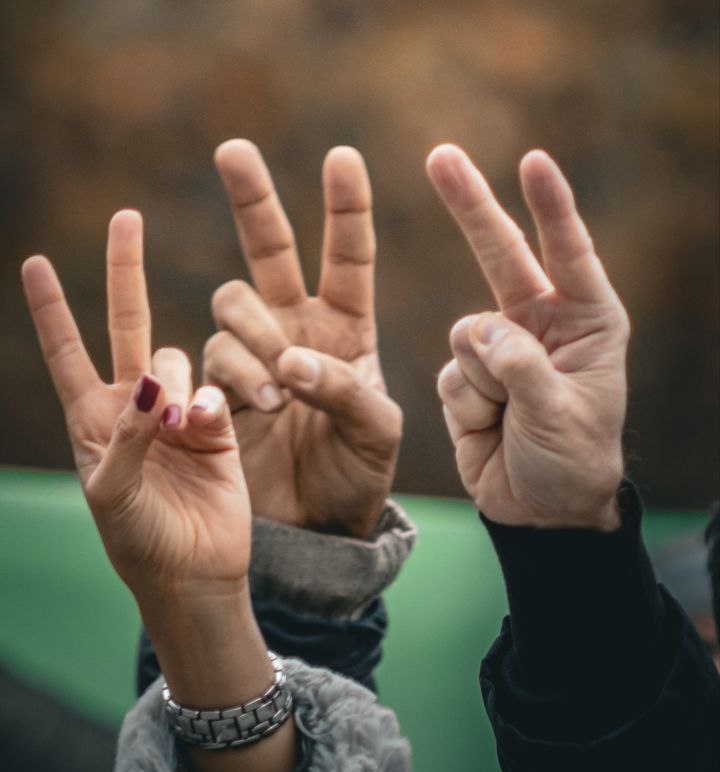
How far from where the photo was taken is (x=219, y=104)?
2.11 metres

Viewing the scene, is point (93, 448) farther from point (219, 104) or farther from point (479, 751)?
point (219, 104)

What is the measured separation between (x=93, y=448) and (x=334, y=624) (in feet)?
0.99

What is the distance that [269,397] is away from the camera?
981 millimetres

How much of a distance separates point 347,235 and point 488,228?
34cm

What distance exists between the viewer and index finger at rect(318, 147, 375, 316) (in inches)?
38.8

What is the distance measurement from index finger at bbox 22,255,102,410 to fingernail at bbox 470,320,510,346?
14.3 inches

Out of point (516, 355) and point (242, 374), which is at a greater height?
point (516, 355)

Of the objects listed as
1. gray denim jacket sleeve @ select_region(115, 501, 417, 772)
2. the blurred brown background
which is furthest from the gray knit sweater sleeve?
the blurred brown background

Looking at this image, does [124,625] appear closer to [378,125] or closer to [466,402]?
[466,402]

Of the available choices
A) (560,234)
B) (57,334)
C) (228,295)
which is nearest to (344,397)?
(228,295)

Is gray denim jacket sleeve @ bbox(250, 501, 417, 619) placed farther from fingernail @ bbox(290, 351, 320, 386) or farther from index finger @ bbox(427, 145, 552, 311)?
index finger @ bbox(427, 145, 552, 311)

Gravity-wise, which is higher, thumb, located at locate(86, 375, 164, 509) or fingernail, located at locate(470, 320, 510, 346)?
fingernail, located at locate(470, 320, 510, 346)

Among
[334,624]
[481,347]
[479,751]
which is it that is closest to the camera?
[481,347]

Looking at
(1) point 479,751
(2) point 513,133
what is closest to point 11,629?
(1) point 479,751
